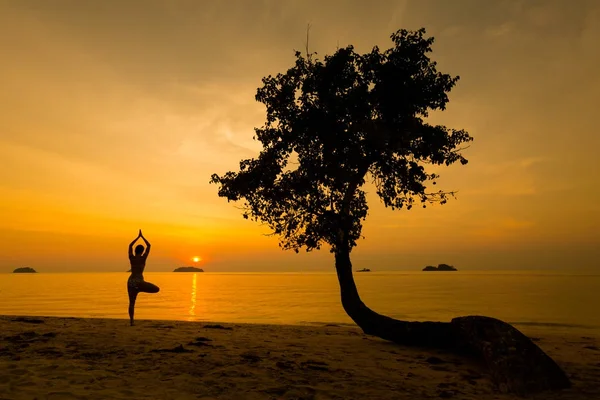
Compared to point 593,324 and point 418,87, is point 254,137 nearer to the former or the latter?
point 418,87

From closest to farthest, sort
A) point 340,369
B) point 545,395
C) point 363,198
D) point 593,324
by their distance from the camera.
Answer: point 545,395
point 340,369
point 363,198
point 593,324

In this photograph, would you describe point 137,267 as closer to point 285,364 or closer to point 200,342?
point 200,342

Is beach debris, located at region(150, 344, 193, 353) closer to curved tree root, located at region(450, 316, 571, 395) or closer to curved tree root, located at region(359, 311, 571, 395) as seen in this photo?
curved tree root, located at region(359, 311, 571, 395)

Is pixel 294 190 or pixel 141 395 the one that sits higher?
pixel 294 190

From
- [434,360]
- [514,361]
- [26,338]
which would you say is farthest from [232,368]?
[26,338]

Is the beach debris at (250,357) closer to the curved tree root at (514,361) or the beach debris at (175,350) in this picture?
the beach debris at (175,350)

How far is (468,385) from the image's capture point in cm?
1074

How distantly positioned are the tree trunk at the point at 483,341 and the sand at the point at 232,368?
1.39 feet

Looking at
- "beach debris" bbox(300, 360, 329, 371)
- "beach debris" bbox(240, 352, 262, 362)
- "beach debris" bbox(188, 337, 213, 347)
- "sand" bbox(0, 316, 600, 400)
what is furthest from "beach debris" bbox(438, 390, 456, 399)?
"beach debris" bbox(188, 337, 213, 347)

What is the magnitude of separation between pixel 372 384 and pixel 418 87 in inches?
480

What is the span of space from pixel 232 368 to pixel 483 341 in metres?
7.54

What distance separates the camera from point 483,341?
40.3 ft

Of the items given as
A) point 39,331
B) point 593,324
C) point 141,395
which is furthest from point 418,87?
point 593,324

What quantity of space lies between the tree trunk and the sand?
16.6 inches
